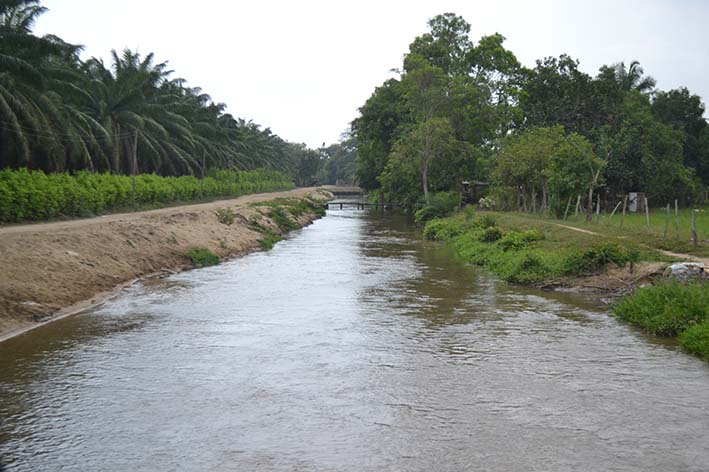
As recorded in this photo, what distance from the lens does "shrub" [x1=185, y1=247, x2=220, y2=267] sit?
23.7 m

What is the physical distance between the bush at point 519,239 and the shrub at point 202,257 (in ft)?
34.2

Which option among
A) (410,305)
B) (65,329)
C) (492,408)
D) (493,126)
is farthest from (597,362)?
(493,126)

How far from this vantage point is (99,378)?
10.2 meters

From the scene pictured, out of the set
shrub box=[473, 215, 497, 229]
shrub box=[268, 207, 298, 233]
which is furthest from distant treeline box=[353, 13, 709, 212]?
shrub box=[268, 207, 298, 233]

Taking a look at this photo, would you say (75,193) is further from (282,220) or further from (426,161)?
(426,161)

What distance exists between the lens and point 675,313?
13.0 m

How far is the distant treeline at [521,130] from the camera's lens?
123 feet

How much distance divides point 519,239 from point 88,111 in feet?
109

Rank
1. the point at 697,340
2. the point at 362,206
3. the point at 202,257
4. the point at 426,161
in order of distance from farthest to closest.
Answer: the point at 362,206
the point at 426,161
the point at 202,257
the point at 697,340

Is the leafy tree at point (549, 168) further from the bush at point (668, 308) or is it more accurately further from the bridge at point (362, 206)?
A: the bridge at point (362, 206)

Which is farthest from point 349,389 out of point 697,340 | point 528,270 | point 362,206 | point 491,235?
point 362,206

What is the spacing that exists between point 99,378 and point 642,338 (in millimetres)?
9749

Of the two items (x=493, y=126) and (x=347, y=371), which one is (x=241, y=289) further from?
(x=493, y=126)

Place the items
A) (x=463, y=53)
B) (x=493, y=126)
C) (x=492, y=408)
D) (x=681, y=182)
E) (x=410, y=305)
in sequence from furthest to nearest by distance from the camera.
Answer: (x=463, y=53) < (x=493, y=126) < (x=681, y=182) < (x=410, y=305) < (x=492, y=408)
